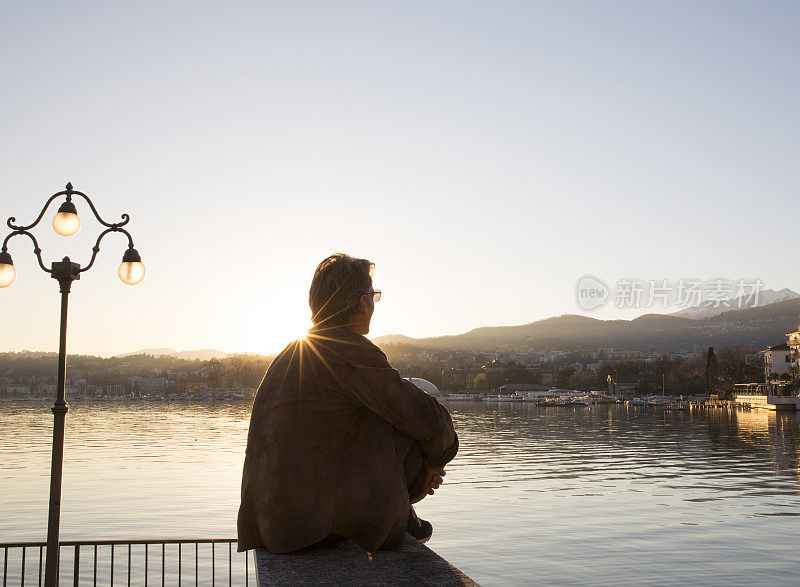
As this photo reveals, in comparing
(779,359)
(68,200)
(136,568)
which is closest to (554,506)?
(136,568)

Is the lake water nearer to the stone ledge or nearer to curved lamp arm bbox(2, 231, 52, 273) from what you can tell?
curved lamp arm bbox(2, 231, 52, 273)

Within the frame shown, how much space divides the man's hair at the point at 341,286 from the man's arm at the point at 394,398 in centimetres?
25

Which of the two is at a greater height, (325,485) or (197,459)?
(325,485)

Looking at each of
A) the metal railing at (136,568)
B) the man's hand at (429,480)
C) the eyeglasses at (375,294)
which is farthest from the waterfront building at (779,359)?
the eyeglasses at (375,294)

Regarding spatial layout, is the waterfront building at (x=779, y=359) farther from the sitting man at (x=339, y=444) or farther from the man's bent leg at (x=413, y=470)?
the sitting man at (x=339, y=444)

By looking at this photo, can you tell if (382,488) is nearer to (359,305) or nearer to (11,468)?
(359,305)

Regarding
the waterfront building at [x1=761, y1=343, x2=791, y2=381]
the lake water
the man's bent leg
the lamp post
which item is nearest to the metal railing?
the lake water

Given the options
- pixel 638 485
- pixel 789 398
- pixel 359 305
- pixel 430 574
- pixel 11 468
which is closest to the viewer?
pixel 430 574

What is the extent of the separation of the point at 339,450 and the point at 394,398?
37cm

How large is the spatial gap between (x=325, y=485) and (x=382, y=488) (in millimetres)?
247

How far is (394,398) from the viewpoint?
329cm

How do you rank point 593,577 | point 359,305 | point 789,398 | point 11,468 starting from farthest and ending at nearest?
point 789,398 → point 11,468 → point 593,577 → point 359,305

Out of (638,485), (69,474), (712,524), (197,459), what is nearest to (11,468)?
(69,474)

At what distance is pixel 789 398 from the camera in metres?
106
